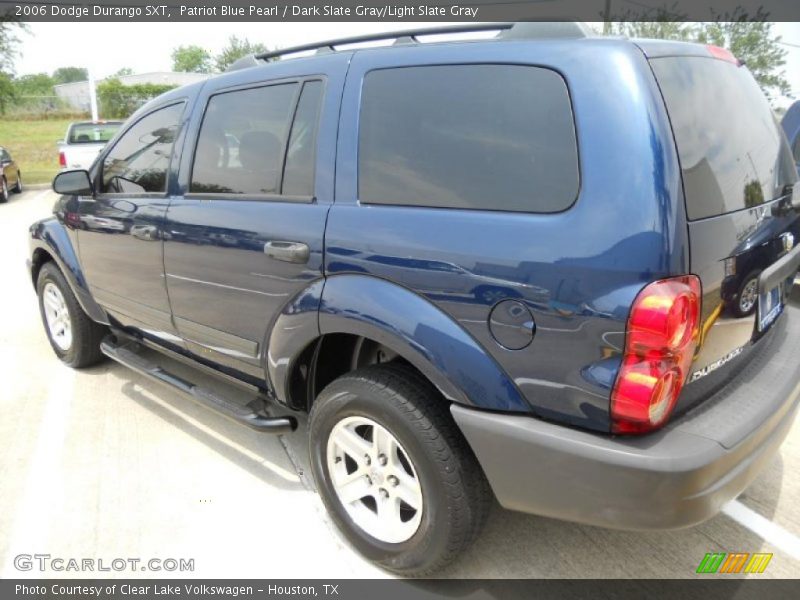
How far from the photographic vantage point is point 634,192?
166cm

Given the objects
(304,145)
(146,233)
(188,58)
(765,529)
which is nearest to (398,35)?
(304,145)

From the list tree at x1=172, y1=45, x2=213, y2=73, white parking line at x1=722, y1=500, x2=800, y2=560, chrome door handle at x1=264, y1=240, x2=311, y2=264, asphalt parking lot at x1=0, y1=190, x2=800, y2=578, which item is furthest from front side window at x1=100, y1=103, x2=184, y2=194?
tree at x1=172, y1=45, x2=213, y2=73

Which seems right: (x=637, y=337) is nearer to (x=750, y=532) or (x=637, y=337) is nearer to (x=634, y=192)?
(x=634, y=192)

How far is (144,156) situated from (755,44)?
14187 mm

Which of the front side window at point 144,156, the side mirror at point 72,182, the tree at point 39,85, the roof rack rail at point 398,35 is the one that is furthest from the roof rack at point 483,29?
the tree at point 39,85

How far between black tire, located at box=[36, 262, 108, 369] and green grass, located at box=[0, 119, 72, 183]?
18.1 metres

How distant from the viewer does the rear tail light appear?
1.62 meters

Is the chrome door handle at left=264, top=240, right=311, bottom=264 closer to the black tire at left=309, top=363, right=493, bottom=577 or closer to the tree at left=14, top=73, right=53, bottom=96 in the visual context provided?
the black tire at left=309, top=363, right=493, bottom=577

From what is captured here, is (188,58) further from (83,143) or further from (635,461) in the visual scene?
(635,461)

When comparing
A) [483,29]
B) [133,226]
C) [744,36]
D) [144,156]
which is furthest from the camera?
[744,36]

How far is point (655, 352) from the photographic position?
1658mm

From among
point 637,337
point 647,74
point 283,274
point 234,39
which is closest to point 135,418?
point 283,274

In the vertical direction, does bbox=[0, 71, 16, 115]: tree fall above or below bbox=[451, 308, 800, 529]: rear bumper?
above

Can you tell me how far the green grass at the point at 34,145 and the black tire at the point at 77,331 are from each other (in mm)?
18144
